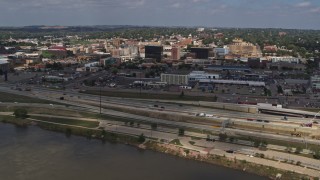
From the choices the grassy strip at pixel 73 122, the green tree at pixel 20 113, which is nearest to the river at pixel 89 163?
the grassy strip at pixel 73 122

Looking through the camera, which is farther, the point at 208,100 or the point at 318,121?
the point at 208,100

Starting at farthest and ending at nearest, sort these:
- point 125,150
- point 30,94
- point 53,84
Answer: point 53,84 < point 30,94 < point 125,150

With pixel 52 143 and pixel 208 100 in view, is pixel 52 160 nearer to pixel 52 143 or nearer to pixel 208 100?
pixel 52 143

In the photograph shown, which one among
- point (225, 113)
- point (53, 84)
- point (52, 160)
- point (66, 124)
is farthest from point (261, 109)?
point (53, 84)

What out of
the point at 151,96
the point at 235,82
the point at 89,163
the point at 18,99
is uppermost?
the point at 235,82

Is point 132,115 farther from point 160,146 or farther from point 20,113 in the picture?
point 20,113

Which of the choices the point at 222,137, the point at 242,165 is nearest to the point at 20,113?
the point at 222,137
